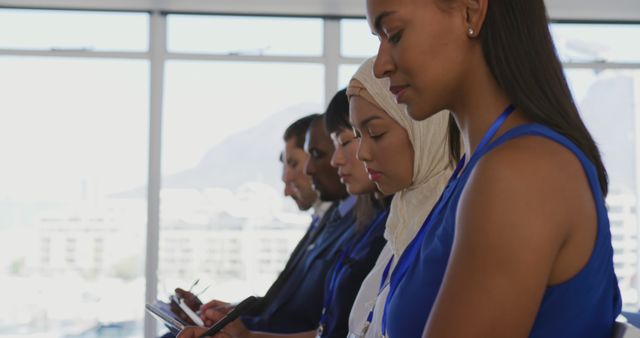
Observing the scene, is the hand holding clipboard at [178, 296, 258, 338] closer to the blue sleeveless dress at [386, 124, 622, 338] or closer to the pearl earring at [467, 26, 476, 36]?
the blue sleeveless dress at [386, 124, 622, 338]

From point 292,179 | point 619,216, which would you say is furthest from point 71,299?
point 619,216

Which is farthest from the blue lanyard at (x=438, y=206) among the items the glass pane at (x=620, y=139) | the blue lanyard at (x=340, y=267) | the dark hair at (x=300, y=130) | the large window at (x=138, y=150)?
the glass pane at (x=620, y=139)

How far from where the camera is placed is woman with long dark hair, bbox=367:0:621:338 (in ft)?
3.10

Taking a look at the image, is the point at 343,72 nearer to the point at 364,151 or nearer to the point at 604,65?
the point at 604,65

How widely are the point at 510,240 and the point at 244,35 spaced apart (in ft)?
23.5

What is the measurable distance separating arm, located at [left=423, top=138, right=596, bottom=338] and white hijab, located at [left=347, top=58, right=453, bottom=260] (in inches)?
41.7

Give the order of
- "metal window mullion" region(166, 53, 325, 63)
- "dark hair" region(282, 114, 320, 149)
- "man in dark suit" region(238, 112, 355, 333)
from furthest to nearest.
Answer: "metal window mullion" region(166, 53, 325, 63) → "dark hair" region(282, 114, 320, 149) → "man in dark suit" region(238, 112, 355, 333)

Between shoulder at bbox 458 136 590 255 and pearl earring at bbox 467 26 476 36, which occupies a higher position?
pearl earring at bbox 467 26 476 36

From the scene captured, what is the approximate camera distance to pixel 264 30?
26.1 ft

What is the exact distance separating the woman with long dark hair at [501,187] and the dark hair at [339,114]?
4.61ft

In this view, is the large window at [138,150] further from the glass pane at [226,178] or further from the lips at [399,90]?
the lips at [399,90]

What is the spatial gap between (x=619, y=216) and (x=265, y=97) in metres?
3.29

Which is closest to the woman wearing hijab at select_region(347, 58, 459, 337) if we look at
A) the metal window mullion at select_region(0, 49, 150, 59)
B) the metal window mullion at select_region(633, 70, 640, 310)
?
the metal window mullion at select_region(0, 49, 150, 59)

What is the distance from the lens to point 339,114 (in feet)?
8.76
